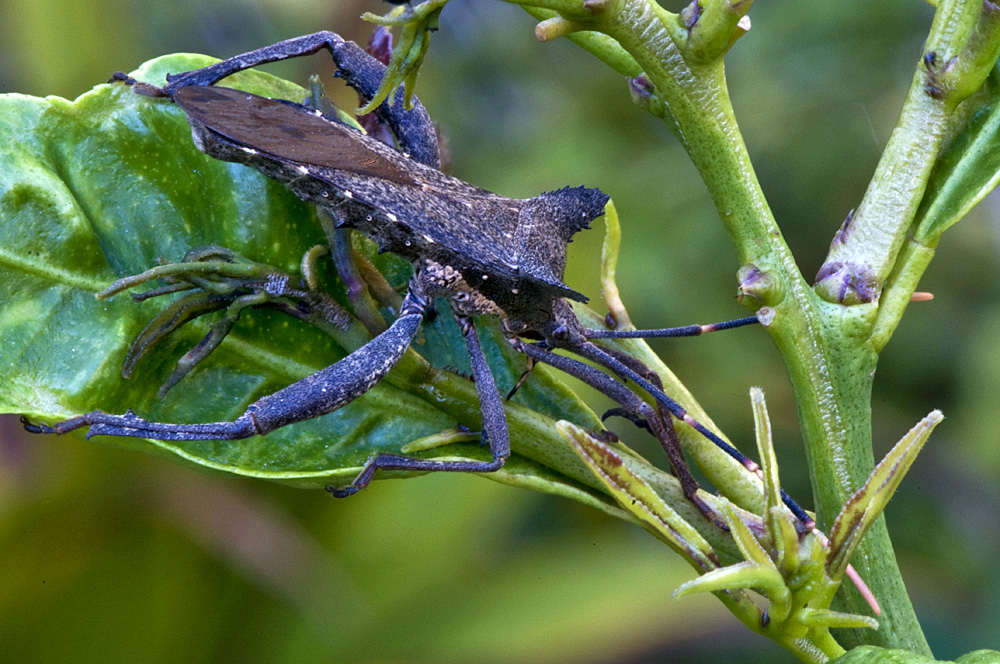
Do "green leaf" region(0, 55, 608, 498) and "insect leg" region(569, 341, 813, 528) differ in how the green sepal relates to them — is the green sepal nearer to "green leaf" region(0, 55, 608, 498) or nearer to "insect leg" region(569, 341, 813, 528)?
"insect leg" region(569, 341, 813, 528)

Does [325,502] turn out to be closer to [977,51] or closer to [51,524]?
[51,524]

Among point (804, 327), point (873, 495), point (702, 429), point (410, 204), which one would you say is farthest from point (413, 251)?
point (873, 495)

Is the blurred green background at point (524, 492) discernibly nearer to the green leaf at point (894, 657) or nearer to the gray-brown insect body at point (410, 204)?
the gray-brown insect body at point (410, 204)

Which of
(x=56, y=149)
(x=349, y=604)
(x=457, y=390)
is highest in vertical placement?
(x=56, y=149)

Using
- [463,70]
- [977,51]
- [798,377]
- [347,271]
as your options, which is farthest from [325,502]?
[463,70]

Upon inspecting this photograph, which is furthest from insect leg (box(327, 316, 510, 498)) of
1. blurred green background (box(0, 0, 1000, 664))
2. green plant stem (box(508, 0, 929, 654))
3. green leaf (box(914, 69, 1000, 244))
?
blurred green background (box(0, 0, 1000, 664))

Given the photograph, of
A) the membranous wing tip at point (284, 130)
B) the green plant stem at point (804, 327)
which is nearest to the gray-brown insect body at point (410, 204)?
the membranous wing tip at point (284, 130)
